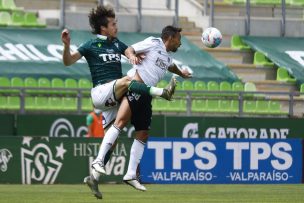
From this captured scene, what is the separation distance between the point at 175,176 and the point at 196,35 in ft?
39.2

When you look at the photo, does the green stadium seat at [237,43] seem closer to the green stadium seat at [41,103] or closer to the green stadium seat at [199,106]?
the green stadium seat at [199,106]

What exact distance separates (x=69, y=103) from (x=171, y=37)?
34.0 feet

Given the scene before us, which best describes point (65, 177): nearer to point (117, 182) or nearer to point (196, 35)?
point (117, 182)

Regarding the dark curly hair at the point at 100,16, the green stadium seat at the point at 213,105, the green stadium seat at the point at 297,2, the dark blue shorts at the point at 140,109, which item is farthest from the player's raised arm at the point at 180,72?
the green stadium seat at the point at 297,2

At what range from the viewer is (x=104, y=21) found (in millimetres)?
12398

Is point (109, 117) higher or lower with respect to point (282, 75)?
higher

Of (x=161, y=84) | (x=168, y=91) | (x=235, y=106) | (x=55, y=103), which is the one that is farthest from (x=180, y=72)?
(x=161, y=84)

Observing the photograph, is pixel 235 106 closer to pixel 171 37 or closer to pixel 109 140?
pixel 171 37

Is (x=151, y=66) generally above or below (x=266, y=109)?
above

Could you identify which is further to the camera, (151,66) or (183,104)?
(183,104)

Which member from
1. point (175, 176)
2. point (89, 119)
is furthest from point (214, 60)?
point (175, 176)

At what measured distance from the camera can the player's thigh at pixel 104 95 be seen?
474 inches

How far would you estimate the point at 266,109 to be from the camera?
25.3 metres

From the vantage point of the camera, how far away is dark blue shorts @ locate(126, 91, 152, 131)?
12.1 metres
